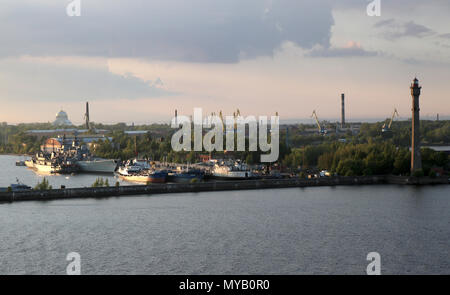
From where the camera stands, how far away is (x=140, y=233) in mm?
17125

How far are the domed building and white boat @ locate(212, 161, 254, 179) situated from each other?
83805 millimetres

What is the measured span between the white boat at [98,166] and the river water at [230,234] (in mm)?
19979

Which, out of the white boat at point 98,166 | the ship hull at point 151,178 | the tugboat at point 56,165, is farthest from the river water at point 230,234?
the tugboat at point 56,165

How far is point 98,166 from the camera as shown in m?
45.4

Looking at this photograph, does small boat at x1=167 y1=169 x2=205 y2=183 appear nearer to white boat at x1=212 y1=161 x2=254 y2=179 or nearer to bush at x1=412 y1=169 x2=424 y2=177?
white boat at x1=212 y1=161 x2=254 y2=179

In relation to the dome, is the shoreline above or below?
below

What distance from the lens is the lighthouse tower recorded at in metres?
32.3

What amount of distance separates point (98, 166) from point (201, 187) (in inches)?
742

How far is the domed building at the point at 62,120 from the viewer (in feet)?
381

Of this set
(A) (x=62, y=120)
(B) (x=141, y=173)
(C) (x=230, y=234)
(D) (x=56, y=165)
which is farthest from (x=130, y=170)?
(A) (x=62, y=120)

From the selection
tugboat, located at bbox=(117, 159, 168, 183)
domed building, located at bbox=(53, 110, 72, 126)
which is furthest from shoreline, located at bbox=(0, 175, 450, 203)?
domed building, located at bbox=(53, 110, 72, 126)

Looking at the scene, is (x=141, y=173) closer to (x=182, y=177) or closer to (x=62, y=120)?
(x=182, y=177)
